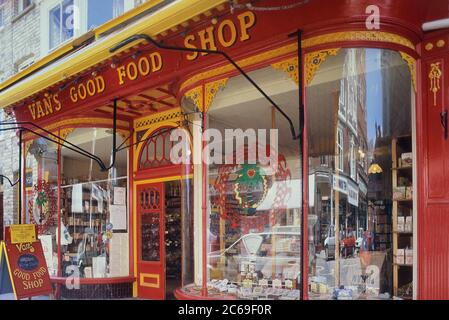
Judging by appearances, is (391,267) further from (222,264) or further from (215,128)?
(215,128)

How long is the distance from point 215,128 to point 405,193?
2.44 meters

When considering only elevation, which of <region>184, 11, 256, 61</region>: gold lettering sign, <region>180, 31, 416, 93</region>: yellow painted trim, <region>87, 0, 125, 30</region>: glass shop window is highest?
<region>87, 0, 125, 30</region>: glass shop window

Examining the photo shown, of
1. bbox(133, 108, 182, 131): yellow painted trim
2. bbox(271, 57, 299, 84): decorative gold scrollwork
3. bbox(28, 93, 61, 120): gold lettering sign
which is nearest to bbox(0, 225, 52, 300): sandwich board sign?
bbox(28, 93, 61, 120): gold lettering sign

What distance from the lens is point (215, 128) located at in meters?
5.84

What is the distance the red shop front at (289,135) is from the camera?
4.43 metres

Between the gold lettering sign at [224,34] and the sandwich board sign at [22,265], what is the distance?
165 inches

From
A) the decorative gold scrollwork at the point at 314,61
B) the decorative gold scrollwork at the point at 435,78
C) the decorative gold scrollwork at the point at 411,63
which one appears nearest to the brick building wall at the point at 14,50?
the decorative gold scrollwork at the point at 314,61

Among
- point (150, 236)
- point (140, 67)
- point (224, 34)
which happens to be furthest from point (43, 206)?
point (224, 34)

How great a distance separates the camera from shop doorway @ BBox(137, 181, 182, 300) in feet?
25.2

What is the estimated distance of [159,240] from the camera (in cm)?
781

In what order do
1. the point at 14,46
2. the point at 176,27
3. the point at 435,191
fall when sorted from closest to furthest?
the point at 435,191
the point at 176,27
the point at 14,46

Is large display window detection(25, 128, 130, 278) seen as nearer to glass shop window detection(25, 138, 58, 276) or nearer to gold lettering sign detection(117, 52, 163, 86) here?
glass shop window detection(25, 138, 58, 276)

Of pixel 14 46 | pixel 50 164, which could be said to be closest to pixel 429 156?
pixel 50 164

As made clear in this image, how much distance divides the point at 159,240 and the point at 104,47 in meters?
3.50
